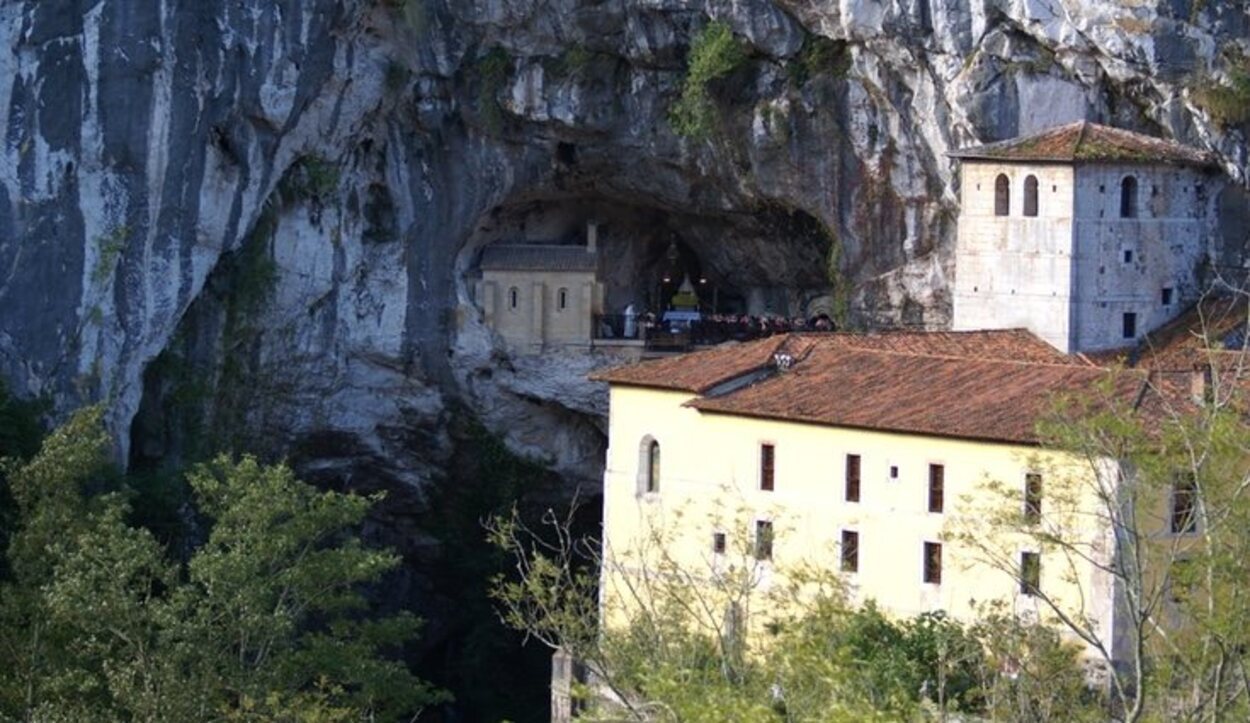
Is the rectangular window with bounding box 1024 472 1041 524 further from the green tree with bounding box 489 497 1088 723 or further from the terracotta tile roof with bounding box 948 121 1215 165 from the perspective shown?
the terracotta tile roof with bounding box 948 121 1215 165

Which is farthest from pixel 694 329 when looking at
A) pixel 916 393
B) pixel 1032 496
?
pixel 1032 496

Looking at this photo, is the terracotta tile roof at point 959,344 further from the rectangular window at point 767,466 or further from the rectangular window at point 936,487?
the rectangular window at point 936,487

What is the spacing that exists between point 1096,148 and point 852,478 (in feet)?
24.2

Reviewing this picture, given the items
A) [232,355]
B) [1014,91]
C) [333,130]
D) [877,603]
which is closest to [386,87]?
[333,130]

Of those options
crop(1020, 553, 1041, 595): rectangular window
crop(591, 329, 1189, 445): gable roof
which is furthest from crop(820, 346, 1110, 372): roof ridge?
crop(1020, 553, 1041, 595): rectangular window

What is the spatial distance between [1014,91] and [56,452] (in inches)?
625

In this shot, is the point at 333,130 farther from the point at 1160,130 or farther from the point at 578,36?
the point at 1160,130

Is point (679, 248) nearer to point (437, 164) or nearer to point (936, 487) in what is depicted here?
point (437, 164)

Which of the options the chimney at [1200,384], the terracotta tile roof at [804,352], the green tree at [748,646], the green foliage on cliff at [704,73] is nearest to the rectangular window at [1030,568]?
the green tree at [748,646]

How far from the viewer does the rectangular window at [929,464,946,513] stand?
2042 inches

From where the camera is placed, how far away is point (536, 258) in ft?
219

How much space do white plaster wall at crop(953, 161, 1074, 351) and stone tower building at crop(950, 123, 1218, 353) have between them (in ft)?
0.05

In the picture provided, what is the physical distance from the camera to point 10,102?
5891cm

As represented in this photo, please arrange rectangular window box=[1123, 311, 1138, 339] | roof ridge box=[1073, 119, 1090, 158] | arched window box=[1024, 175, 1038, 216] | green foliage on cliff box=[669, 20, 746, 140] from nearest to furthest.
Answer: roof ridge box=[1073, 119, 1090, 158], arched window box=[1024, 175, 1038, 216], rectangular window box=[1123, 311, 1138, 339], green foliage on cliff box=[669, 20, 746, 140]
